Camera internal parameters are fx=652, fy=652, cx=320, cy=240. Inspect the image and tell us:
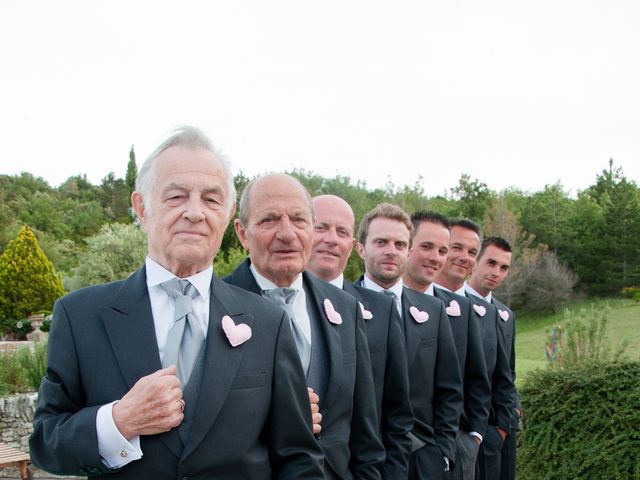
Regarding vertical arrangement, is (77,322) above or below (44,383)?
above

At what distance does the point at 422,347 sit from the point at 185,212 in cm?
233

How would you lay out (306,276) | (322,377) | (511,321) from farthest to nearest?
(511,321), (306,276), (322,377)

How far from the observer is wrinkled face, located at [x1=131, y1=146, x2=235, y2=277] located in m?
2.20

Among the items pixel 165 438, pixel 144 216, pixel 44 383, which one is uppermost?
pixel 144 216

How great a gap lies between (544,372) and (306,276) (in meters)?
3.83

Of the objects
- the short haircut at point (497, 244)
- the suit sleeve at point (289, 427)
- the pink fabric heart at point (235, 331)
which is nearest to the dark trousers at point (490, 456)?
the short haircut at point (497, 244)

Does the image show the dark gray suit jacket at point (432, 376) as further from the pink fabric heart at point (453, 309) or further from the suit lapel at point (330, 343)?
the suit lapel at point (330, 343)

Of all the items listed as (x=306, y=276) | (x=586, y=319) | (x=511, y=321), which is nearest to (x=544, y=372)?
(x=511, y=321)

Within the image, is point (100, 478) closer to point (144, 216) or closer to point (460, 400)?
point (144, 216)

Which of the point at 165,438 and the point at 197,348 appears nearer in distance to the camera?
the point at 165,438

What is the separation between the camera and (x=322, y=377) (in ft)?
9.26

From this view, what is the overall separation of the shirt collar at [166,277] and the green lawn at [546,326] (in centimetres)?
1896

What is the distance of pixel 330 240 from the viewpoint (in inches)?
149

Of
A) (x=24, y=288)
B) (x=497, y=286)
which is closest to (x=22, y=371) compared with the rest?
(x=497, y=286)
